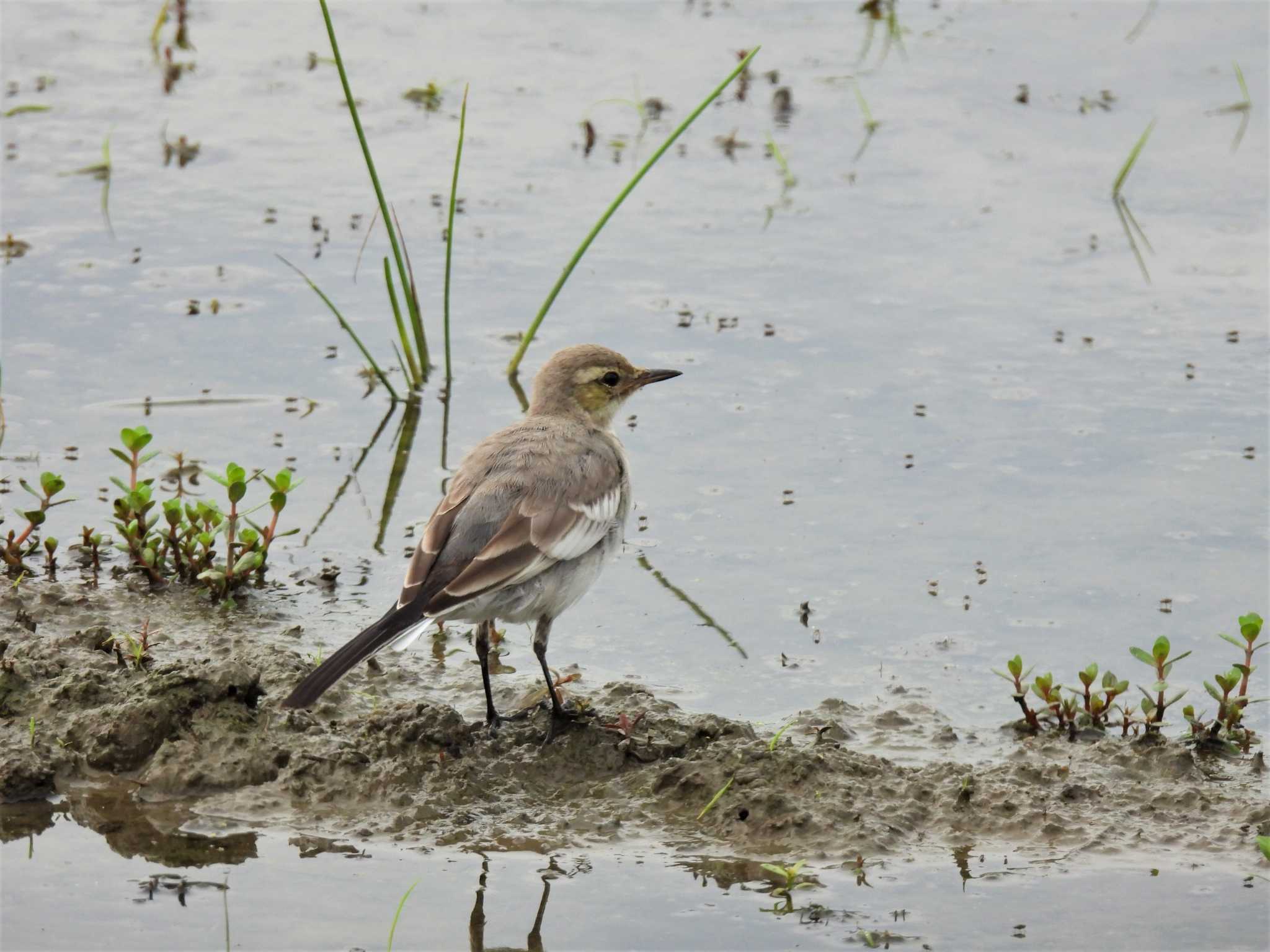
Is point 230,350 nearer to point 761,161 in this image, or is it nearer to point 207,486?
point 207,486

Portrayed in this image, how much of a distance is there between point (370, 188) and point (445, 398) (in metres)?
2.77

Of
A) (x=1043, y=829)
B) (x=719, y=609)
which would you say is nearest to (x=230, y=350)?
(x=719, y=609)

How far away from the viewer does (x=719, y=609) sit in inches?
284

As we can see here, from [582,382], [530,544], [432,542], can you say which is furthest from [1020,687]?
[582,382]

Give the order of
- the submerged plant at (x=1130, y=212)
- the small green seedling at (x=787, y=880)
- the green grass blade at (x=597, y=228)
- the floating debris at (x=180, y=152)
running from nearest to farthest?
1. the small green seedling at (x=787, y=880)
2. the green grass blade at (x=597, y=228)
3. the submerged plant at (x=1130, y=212)
4. the floating debris at (x=180, y=152)

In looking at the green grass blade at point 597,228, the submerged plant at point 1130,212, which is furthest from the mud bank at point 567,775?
the submerged plant at point 1130,212

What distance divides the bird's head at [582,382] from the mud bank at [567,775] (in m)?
1.62

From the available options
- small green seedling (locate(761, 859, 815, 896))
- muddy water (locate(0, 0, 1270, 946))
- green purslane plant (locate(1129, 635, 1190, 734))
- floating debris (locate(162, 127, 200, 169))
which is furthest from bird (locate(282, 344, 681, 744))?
floating debris (locate(162, 127, 200, 169))

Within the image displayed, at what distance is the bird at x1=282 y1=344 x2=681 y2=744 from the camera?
575cm

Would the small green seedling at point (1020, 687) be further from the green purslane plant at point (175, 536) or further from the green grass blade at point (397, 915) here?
the green purslane plant at point (175, 536)

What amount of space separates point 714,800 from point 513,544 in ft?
3.90

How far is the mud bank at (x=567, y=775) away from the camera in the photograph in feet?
18.3

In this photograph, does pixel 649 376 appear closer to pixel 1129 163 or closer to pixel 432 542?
pixel 432 542

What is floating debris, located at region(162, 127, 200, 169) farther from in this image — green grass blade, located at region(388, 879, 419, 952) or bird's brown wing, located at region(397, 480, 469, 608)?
green grass blade, located at region(388, 879, 419, 952)
